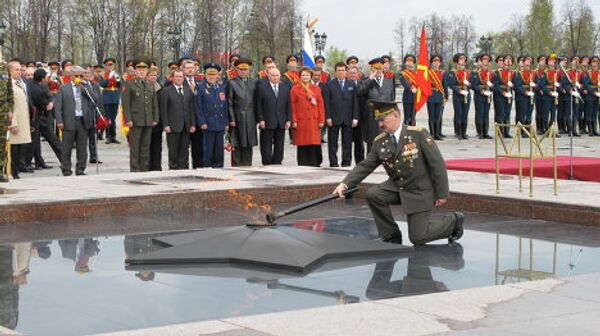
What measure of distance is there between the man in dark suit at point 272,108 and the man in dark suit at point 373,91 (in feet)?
4.59

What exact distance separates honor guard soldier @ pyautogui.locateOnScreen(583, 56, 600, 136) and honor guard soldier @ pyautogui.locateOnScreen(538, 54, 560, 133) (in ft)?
3.05

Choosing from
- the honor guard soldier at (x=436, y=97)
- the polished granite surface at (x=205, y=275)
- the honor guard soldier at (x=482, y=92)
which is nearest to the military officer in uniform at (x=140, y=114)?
the polished granite surface at (x=205, y=275)

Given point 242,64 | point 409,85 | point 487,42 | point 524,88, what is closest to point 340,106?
point 242,64

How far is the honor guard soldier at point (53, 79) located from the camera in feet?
71.2

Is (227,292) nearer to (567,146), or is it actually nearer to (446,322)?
(446,322)

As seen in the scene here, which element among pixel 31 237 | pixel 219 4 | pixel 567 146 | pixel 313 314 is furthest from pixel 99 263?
pixel 219 4

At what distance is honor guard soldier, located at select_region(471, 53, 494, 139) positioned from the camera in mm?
25578

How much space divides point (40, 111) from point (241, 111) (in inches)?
152

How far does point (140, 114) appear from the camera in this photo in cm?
1612

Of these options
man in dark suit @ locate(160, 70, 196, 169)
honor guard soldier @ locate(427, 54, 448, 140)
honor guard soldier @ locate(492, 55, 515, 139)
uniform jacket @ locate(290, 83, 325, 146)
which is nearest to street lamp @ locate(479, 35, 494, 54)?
honor guard soldier @ locate(492, 55, 515, 139)

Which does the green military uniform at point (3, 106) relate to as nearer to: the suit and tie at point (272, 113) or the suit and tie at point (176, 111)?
the suit and tie at point (176, 111)

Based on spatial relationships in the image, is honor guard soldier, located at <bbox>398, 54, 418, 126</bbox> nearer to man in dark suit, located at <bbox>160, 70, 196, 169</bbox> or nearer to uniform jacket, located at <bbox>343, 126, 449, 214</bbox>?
man in dark suit, located at <bbox>160, 70, 196, 169</bbox>

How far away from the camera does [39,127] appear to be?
18.3 meters

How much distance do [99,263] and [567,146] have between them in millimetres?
15474
